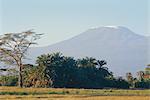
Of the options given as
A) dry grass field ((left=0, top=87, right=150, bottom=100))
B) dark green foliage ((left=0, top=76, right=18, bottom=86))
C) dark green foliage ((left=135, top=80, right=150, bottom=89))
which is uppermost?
dark green foliage ((left=0, top=76, right=18, bottom=86))

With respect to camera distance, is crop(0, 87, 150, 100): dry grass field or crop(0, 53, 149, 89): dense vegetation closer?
crop(0, 87, 150, 100): dry grass field

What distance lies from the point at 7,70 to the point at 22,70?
13.2 feet

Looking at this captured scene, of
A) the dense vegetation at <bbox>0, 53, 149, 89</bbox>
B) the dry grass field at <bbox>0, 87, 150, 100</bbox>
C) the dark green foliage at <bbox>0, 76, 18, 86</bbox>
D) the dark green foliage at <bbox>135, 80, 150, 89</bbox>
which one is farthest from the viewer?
the dark green foliage at <bbox>0, 76, 18, 86</bbox>

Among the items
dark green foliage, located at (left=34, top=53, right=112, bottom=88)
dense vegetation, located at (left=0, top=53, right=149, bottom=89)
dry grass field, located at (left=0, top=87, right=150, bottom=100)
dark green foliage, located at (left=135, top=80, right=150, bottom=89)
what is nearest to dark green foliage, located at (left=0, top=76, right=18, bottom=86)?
dense vegetation, located at (left=0, top=53, right=149, bottom=89)

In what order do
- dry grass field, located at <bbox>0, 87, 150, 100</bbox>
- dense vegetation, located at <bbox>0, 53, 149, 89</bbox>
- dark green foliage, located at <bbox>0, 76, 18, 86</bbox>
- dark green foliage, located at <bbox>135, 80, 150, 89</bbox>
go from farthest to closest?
1. dark green foliage, located at <bbox>0, 76, 18, 86</bbox>
2. dark green foliage, located at <bbox>135, 80, 150, 89</bbox>
3. dense vegetation, located at <bbox>0, 53, 149, 89</bbox>
4. dry grass field, located at <bbox>0, 87, 150, 100</bbox>

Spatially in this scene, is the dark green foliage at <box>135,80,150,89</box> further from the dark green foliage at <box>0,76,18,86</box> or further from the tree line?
the dark green foliage at <box>0,76,18,86</box>

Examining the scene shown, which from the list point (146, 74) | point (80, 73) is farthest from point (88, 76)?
point (146, 74)

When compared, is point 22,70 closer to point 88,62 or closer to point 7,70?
point 7,70

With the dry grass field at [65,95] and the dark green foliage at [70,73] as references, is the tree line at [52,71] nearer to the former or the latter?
the dark green foliage at [70,73]

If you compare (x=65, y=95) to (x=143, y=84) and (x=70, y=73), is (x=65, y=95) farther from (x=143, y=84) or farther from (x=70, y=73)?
(x=143, y=84)

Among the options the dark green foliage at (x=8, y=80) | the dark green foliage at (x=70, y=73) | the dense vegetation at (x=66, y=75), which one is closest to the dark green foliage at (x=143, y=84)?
the dense vegetation at (x=66, y=75)

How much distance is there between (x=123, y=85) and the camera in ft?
174

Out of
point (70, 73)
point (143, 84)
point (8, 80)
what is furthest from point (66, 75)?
point (143, 84)

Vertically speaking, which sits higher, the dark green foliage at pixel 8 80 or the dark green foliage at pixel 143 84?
the dark green foliage at pixel 8 80
